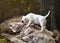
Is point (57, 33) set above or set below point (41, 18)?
below

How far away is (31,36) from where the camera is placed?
2.07m

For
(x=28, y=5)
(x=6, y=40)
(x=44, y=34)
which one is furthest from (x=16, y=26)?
(x=28, y=5)

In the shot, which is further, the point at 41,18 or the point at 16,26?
the point at 16,26

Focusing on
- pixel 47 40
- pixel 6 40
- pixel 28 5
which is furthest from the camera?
pixel 28 5

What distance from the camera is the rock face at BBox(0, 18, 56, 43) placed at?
204 centimetres

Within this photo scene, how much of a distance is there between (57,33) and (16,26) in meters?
0.48

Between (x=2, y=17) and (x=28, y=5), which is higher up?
(x=28, y=5)

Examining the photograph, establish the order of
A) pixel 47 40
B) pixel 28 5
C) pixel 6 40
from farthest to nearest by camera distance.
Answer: pixel 28 5 → pixel 6 40 → pixel 47 40

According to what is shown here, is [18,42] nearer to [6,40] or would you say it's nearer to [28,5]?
[6,40]

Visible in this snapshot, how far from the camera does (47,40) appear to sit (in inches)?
79.6

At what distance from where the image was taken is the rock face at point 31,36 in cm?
204

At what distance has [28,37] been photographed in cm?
208

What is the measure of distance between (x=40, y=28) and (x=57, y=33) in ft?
0.67

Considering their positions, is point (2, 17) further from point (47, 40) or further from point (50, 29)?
point (47, 40)
